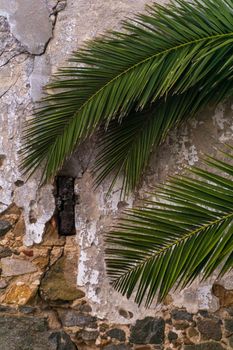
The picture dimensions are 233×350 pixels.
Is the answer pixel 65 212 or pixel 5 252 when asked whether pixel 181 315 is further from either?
pixel 5 252

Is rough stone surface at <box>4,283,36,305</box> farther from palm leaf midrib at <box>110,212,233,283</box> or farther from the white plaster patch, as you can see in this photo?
the white plaster patch

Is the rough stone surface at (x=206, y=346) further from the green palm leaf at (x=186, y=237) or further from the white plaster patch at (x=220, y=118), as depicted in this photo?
the white plaster patch at (x=220, y=118)

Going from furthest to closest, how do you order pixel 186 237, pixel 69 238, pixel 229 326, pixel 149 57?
pixel 69 238 → pixel 229 326 → pixel 149 57 → pixel 186 237

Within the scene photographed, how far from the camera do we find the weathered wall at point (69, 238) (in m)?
4.53

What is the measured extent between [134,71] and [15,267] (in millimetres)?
1465

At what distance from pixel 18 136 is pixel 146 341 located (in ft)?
4.93

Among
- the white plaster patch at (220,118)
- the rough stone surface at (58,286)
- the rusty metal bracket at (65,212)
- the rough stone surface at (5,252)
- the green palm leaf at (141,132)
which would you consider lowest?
the rough stone surface at (58,286)

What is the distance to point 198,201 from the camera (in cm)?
341

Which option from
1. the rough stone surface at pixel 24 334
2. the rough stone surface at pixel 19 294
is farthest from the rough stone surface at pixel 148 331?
the rough stone surface at pixel 19 294

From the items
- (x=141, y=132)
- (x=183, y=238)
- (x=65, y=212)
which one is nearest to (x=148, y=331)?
(x=65, y=212)

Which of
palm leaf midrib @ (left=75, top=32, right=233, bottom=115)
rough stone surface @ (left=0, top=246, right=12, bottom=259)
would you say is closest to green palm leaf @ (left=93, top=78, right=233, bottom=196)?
palm leaf midrib @ (left=75, top=32, right=233, bottom=115)

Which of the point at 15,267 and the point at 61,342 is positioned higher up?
the point at 15,267

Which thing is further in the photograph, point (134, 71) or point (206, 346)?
point (206, 346)

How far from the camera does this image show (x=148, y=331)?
456cm
